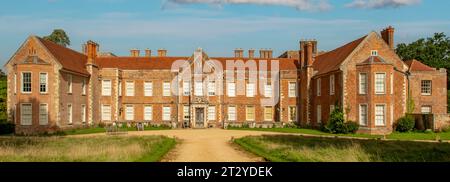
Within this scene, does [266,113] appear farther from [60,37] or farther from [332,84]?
[60,37]

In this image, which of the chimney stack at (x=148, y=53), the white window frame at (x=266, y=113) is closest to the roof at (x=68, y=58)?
the chimney stack at (x=148, y=53)

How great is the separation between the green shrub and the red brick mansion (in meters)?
Result: 0.83

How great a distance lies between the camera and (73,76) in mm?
41469

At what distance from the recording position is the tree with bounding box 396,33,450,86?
64125 millimetres

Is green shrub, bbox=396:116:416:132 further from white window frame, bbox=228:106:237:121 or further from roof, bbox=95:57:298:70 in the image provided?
white window frame, bbox=228:106:237:121

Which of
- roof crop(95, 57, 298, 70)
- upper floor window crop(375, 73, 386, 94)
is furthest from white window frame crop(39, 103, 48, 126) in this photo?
upper floor window crop(375, 73, 386, 94)

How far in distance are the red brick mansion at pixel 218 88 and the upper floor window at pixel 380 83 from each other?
74 mm

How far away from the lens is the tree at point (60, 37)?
7094 centimetres

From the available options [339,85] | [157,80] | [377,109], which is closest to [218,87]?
[157,80]

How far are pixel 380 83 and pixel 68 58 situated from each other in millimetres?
26324

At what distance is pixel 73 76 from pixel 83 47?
17.8m

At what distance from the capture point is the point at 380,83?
37.4 m

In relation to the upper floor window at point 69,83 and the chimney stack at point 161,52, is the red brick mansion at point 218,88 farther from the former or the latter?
the chimney stack at point 161,52
